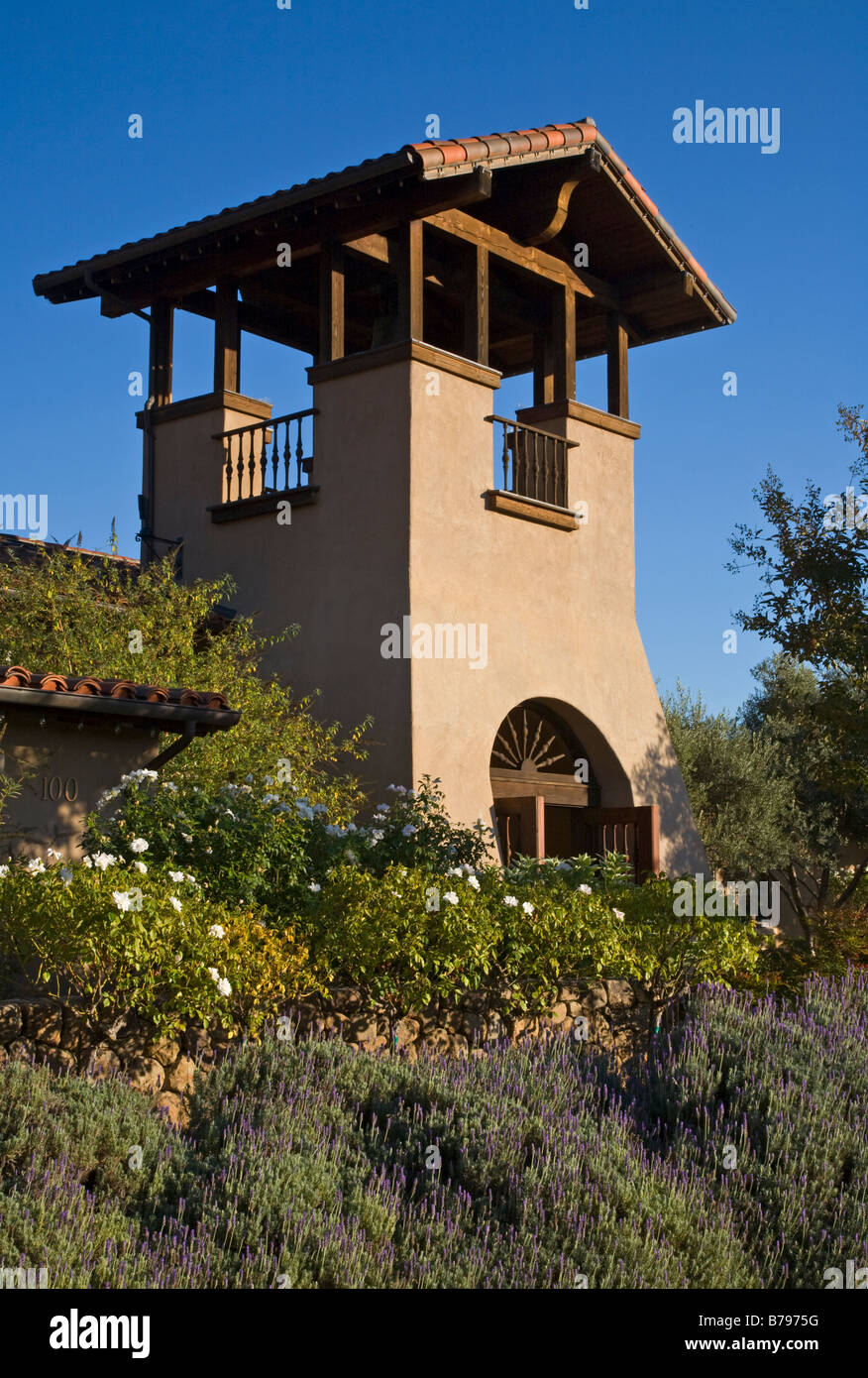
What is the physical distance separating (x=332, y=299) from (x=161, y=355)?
10.9 feet

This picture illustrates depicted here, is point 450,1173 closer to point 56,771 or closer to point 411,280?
point 56,771

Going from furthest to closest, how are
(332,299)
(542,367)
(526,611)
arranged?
(542,367) → (526,611) → (332,299)

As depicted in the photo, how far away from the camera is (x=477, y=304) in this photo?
53.4 feet

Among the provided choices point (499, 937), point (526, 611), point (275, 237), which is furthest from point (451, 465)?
point (499, 937)

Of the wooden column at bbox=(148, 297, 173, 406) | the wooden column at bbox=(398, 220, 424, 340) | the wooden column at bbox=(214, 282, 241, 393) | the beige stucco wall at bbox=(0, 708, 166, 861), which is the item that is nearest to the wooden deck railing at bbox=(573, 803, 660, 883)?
the wooden column at bbox=(398, 220, 424, 340)

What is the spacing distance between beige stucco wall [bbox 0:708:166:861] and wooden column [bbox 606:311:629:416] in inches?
367

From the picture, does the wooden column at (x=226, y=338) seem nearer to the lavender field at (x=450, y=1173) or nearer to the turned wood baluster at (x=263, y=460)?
the turned wood baluster at (x=263, y=460)

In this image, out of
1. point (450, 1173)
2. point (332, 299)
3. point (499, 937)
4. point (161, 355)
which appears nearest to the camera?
point (450, 1173)

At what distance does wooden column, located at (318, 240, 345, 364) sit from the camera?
1617cm

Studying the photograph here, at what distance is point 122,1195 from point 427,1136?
5.39ft

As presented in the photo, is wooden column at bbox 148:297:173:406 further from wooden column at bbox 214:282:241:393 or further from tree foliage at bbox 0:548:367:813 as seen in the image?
tree foliage at bbox 0:548:367:813

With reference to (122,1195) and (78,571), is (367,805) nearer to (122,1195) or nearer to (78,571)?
(78,571)

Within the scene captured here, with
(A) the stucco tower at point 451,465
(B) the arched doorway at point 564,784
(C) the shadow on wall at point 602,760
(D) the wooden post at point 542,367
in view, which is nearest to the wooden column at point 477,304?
(A) the stucco tower at point 451,465

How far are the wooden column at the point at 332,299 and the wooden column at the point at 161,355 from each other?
2952 mm
